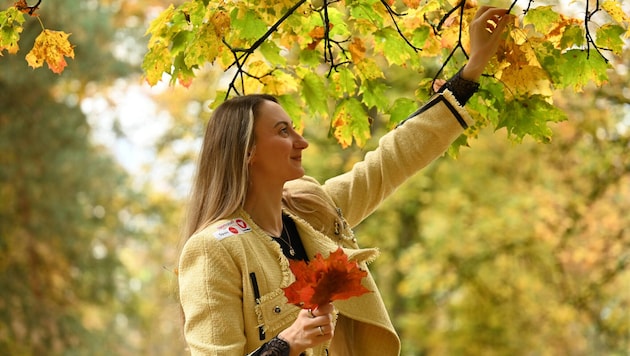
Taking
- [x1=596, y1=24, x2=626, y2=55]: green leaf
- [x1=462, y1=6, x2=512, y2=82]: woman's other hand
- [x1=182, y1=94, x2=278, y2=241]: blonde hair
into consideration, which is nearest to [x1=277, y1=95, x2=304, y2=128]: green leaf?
[x1=182, y1=94, x2=278, y2=241]: blonde hair

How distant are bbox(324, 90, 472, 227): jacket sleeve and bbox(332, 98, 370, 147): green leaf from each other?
0.31 m

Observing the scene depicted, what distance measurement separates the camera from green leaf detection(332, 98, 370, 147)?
126 inches

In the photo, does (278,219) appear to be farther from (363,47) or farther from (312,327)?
(363,47)

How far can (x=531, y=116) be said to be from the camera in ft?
9.33

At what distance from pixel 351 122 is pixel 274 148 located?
70 centimetres

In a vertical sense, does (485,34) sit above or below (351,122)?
below

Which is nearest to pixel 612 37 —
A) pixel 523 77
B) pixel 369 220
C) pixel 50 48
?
pixel 523 77

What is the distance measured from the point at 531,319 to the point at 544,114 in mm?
8259

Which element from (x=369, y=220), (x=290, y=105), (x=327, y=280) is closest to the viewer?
(x=327, y=280)

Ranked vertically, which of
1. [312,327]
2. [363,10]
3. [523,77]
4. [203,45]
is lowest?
[312,327]

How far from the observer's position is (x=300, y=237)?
8.85ft

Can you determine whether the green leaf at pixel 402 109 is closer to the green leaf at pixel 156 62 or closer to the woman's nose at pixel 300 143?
the woman's nose at pixel 300 143

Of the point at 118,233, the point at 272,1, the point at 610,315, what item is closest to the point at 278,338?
the point at 272,1

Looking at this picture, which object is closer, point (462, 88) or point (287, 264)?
point (287, 264)
